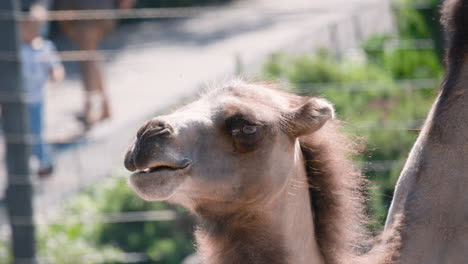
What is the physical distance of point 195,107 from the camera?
98.3 inches

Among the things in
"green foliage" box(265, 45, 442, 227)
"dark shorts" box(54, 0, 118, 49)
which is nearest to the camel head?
"green foliage" box(265, 45, 442, 227)

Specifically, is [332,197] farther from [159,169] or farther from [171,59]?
[171,59]

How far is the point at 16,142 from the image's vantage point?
16.0 feet

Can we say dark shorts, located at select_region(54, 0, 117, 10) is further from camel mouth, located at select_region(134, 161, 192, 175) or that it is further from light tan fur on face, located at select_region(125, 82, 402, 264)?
camel mouth, located at select_region(134, 161, 192, 175)

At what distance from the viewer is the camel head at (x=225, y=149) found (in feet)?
7.53

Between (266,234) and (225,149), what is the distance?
0.88 ft

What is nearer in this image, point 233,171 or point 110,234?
point 233,171

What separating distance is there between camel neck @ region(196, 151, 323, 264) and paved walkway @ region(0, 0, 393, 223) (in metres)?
2.56

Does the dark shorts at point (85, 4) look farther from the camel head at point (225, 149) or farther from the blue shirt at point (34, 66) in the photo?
the camel head at point (225, 149)

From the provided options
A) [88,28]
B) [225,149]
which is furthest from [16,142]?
[225,149]

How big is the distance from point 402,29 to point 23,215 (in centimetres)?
381

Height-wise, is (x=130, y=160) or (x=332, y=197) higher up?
(x=130, y=160)

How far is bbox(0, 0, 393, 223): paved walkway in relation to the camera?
258 inches

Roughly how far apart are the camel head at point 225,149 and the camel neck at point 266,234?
0.13ft
